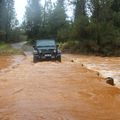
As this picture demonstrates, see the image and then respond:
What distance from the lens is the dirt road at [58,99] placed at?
1079 centimetres

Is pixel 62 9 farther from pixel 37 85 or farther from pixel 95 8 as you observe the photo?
pixel 37 85

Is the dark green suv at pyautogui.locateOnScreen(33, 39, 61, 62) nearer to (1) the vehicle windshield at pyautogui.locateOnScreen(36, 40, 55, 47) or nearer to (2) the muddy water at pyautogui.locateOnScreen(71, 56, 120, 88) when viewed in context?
(1) the vehicle windshield at pyautogui.locateOnScreen(36, 40, 55, 47)

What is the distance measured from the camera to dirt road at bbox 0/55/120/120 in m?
10.8

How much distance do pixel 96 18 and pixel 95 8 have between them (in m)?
1.42


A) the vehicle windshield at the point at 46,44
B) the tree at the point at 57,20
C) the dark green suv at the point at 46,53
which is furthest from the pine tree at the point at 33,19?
the dark green suv at the point at 46,53

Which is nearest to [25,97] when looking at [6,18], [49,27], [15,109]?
[15,109]

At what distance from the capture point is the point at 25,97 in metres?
13.9

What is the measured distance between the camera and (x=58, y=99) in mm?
13398

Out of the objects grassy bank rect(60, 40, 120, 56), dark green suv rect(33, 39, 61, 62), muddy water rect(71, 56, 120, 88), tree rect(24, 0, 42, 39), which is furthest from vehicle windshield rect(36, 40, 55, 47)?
tree rect(24, 0, 42, 39)

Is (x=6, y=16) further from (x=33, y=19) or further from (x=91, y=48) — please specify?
(x=91, y=48)

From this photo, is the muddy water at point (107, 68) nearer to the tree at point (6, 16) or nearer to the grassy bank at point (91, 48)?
the grassy bank at point (91, 48)

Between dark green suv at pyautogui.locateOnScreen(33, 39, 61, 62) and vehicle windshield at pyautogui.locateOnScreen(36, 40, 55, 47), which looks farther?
vehicle windshield at pyautogui.locateOnScreen(36, 40, 55, 47)

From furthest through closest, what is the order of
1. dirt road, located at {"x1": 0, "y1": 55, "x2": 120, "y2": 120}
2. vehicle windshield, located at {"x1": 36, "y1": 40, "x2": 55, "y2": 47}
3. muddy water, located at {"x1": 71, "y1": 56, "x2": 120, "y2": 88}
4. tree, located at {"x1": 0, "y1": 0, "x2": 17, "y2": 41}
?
tree, located at {"x1": 0, "y1": 0, "x2": 17, "y2": 41} < vehicle windshield, located at {"x1": 36, "y1": 40, "x2": 55, "y2": 47} < muddy water, located at {"x1": 71, "y1": 56, "x2": 120, "y2": 88} < dirt road, located at {"x1": 0, "y1": 55, "x2": 120, "y2": 120}

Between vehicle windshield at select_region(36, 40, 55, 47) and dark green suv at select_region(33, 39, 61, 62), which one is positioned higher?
vehicle windshield at select_region(36, 40, 55, 47)
